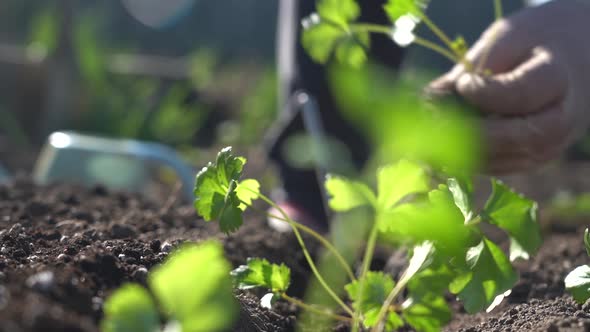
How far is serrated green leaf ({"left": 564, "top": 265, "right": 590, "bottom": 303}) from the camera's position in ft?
3.22

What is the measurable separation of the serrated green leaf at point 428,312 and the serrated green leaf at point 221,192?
0.76 feet

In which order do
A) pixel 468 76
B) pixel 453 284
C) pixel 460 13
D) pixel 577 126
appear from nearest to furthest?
pixel 453 284, pixel 468 76, pixel 577 126, pixel 460 13

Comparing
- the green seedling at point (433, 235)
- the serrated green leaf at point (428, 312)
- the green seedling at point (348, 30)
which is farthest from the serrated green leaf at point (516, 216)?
the green seedling at point (348, 30)

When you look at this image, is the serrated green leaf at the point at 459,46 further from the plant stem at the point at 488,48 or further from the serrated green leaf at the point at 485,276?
the serrated green leaf at the point at 485,276

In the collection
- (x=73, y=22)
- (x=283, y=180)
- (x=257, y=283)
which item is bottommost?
(x=283, y=180)

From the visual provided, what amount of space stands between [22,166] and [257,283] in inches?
137

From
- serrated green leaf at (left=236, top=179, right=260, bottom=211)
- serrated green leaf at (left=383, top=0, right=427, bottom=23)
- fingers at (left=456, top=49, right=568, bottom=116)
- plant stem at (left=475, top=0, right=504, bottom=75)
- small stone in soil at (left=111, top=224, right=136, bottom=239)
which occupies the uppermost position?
serrated green leaf at (left=383, top=0, right=427, bottom=23)

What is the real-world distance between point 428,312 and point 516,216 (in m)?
0.16

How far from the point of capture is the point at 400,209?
93 centimetres

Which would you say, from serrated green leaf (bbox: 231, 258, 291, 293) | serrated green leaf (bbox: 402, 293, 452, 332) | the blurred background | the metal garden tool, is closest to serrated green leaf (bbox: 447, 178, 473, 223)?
serrated green leaf (bbox: 402, 293, 452, 332)

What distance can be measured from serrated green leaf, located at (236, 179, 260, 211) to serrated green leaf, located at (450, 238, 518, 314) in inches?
10.6

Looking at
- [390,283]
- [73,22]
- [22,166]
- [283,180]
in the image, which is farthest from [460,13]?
[390,283]

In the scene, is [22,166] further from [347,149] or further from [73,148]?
[347,149]

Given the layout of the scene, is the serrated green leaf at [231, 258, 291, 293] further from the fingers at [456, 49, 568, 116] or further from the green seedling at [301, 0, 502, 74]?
the fingers at [456, 49, 568, 116]
